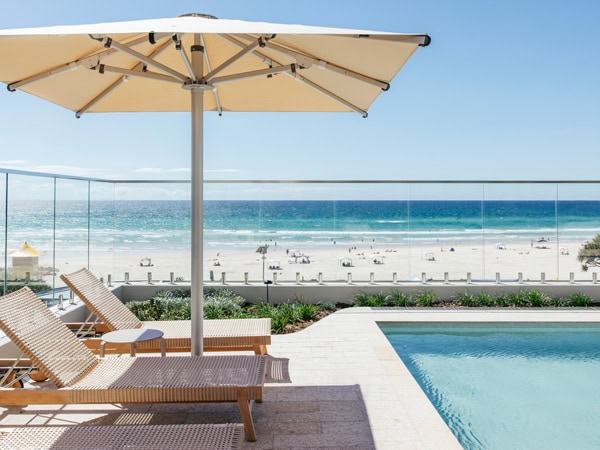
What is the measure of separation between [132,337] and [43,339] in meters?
0.71

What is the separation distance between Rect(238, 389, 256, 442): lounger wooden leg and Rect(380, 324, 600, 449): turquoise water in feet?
4.42

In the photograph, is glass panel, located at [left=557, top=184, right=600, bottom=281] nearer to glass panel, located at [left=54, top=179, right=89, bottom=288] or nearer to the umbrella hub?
the umbrella hub

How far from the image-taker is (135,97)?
4.73m

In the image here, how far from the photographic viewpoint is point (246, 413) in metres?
3.15

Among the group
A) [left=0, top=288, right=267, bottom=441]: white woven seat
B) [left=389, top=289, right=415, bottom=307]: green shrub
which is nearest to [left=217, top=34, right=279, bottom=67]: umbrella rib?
[left=0, top=288, right=267, bottom=441]: white woven seat

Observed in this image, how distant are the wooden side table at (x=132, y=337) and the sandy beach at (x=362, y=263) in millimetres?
3782

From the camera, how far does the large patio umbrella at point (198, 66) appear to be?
2.91 m

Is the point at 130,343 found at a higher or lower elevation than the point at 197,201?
lower

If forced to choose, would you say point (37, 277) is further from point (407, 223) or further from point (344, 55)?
point (407, 223)

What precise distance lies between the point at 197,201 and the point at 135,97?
1537 millimetres

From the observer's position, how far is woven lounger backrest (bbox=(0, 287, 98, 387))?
10.8 feet

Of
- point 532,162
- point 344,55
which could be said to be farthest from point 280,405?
point 532,162

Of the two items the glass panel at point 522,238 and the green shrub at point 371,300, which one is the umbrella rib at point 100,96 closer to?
the green shrub at point 371,300

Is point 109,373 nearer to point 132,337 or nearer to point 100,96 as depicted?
point 132,337
